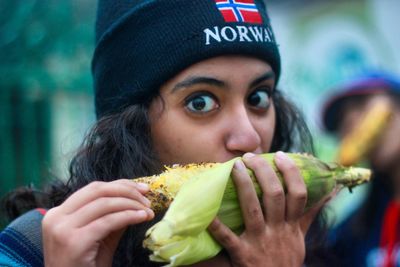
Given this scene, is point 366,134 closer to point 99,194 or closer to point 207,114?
point 207,114

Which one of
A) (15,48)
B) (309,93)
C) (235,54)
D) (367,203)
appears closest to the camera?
(235,54)

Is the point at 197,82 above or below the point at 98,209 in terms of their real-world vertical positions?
above

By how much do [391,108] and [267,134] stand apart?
2166mm

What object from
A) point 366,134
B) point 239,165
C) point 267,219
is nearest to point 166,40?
point 239,165

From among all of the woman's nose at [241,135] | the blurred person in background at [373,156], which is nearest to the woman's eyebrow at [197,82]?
the woman's nose at [241,135]

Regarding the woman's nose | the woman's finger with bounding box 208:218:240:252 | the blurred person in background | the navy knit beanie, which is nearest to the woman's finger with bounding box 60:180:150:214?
the woman's finger with bounding box 208:218:240:252

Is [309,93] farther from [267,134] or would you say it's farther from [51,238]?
[51,238]

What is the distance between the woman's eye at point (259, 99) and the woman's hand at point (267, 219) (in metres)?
0.31

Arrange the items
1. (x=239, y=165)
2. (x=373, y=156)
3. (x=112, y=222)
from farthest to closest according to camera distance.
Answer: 1. (x=373, y=156)
2. (x=239, y=165)
3. (x=112, y=222)

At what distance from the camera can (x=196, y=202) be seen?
51.5 inches

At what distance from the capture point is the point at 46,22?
3.73m

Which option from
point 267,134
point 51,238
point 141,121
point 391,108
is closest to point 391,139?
point 391,108

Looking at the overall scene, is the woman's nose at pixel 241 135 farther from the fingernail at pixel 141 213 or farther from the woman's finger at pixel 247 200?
the fingernail at pixel 141 213

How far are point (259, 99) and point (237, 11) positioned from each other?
1.01 ft
